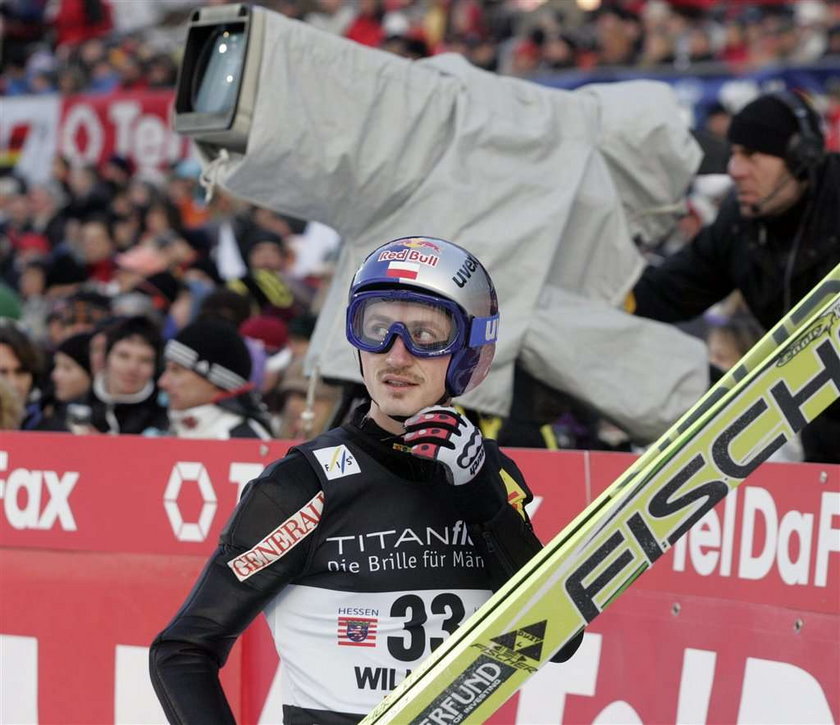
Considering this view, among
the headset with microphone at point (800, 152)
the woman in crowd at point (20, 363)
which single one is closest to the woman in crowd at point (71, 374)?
the woman in crowd at point (20, 363)

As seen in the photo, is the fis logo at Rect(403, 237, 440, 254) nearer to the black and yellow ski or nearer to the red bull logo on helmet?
the red bull logo on helmet

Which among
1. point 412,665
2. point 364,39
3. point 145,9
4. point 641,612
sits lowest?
point 412,665

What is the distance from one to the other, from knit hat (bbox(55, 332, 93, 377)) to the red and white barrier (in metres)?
2.36

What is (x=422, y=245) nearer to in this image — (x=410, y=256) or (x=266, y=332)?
(x=410, y=256)

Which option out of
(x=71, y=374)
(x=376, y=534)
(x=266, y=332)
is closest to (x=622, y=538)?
(x=376, y=534)

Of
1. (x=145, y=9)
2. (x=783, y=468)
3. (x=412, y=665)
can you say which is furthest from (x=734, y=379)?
(x=145, y=9)

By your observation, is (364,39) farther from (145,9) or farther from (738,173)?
(738,173)

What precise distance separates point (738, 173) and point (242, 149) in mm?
1742

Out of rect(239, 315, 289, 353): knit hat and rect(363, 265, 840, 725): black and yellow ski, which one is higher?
rect(239, 315, 289, 353): knit hat

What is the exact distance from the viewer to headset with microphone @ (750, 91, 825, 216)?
5.48 m

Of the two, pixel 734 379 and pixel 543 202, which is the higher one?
pixel 543 202

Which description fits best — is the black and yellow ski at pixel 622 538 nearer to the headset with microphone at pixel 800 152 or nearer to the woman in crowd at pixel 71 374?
the headset with microphone at pixel 800 152

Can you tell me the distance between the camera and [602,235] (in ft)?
19.0

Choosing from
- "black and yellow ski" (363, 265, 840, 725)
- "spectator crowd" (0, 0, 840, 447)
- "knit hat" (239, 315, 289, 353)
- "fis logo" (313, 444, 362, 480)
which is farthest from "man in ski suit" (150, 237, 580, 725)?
"knit hat" (239, 315, 289, 353)
